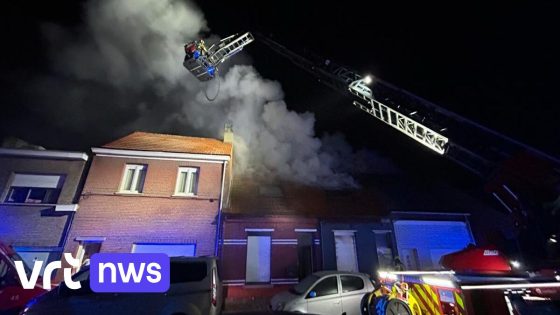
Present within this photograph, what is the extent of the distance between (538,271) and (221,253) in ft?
32.0

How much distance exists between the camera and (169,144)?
12.6 meters

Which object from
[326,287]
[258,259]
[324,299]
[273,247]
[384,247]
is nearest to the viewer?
[324,299]

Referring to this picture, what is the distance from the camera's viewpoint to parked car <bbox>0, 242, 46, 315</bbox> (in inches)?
218

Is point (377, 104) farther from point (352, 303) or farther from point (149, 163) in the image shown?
point (149, 163)

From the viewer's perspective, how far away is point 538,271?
5629 millimetres

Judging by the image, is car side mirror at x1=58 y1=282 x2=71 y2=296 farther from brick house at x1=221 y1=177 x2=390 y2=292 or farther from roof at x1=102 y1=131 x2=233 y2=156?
roof at x1=102 y1=131 x2=233 y2=156

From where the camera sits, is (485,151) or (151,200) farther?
(151,200)

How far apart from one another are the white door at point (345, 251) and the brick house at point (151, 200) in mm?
5578

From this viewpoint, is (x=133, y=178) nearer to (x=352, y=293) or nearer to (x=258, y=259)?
(x=258, y=259)

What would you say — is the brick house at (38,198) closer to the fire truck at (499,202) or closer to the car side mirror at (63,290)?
the car side mirror at (63,290)

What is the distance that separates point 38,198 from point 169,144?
18.4 ft

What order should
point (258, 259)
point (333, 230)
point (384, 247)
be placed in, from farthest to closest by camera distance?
point (384, 247) < point (333, 230) < point (258, 259)

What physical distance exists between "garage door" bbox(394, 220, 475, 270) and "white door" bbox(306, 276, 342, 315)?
6.84 meters

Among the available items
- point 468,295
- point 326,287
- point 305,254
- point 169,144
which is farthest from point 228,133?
point 468,295
